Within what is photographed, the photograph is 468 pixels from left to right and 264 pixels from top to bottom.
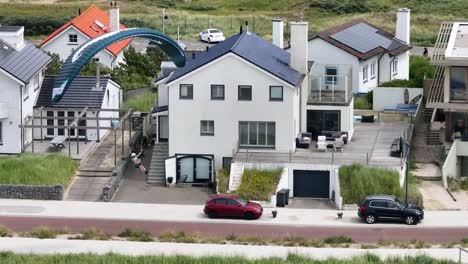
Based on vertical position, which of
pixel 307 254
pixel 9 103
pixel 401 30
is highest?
pixel 401 30

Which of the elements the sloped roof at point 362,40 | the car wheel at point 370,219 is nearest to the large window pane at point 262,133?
the car wheel at point 370,219

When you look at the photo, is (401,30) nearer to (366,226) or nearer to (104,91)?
(104,91)

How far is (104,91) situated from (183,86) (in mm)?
7414

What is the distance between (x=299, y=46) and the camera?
6481 cm

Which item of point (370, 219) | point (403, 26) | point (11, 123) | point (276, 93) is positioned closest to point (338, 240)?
point (370, 219)

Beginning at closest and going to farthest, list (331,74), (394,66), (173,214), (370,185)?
(173,214) → (370,185) → (331,74) → (394,66)

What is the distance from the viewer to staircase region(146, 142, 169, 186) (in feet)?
206

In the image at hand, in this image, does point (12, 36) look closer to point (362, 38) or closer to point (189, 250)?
point (189, 250)

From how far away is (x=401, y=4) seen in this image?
136000 mm

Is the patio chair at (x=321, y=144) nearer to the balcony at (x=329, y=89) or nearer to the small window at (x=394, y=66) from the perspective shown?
the balcony at (x=329, y=89)

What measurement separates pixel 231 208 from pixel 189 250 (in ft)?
19.9

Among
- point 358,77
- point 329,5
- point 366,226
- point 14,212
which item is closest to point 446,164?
point 366,226

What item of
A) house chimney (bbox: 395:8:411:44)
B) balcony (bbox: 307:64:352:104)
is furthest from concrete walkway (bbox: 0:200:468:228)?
house chimney (bbox: 395:8:411:44)

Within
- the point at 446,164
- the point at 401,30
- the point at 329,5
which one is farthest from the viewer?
the point at 329,5
